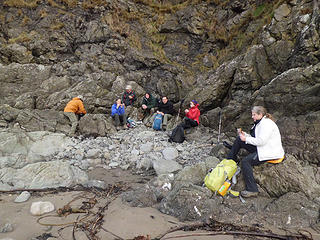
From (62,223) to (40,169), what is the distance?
3255 millimetres

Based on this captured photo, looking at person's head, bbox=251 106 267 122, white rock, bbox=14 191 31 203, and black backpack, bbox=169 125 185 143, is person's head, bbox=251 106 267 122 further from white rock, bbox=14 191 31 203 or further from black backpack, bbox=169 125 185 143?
white rock, bbox=14 191 31 203

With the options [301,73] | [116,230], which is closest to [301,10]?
[301,73]

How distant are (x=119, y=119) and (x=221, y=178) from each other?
10058mm

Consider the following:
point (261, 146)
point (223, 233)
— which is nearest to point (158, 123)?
point (261, 146)

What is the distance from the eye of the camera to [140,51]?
20.9 m

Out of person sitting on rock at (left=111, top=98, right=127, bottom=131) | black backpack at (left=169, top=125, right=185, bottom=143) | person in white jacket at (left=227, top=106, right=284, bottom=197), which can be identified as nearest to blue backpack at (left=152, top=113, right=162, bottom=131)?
person sitting on rock at (left=111, top=98, right=127, bottom=131)

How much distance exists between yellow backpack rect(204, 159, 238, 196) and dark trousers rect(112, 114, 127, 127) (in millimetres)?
9336

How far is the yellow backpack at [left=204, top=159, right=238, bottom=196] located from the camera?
17.7 ft

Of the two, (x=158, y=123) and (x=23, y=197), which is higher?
(x=158, y=123)

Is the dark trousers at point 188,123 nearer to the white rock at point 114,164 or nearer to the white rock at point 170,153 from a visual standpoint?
the white rock at point 170,153

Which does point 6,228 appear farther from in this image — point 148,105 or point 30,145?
point 148,105

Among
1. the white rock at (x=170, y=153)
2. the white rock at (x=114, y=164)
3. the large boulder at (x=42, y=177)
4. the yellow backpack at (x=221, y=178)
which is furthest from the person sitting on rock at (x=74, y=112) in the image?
the yellow backpack at (x=221, y=178)

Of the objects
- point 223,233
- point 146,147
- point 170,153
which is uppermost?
point 223,233

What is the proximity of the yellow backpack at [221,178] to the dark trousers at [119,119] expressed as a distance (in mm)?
9336
